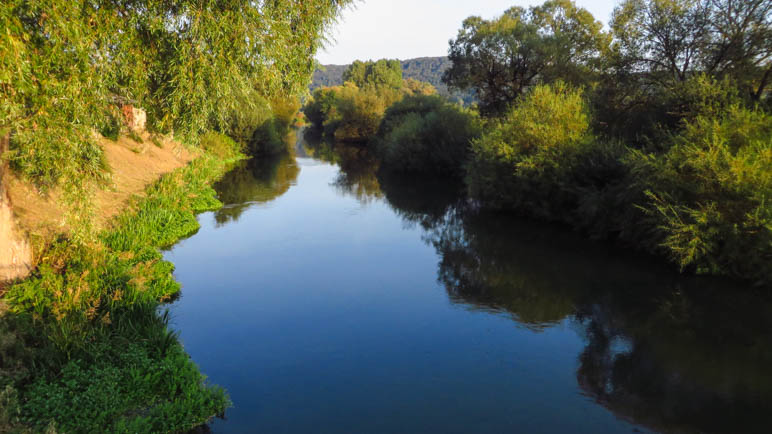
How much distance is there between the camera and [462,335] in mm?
11516

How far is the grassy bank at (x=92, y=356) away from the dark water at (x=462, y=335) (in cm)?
98

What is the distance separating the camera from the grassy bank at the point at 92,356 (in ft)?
22.1

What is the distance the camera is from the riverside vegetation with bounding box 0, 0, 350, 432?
277 inches

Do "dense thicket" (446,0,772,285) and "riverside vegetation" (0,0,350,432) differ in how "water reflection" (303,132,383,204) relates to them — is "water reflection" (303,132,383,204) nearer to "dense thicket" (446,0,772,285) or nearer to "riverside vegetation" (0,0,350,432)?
"dense thicket" (446,0,772,285)

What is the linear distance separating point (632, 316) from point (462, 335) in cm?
488

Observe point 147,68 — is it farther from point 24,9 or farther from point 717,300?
point 717,300

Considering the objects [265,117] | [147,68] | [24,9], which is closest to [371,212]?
[147,68]

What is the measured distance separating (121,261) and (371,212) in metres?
14.6

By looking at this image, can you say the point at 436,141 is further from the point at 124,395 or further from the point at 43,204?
the point at 124,395

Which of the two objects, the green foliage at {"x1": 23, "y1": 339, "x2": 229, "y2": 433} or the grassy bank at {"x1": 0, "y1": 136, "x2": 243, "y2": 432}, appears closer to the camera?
the green foliage at {"x1": 23, "y1": 339, "x2": 229, "y2": 433}

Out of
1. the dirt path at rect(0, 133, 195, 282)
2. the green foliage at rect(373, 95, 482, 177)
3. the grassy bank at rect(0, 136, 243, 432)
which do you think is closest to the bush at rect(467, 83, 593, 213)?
the green foliage at rect(373, 95, 482, 177)

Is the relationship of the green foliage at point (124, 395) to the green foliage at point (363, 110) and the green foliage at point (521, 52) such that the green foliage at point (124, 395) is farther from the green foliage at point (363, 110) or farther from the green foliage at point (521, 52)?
the green foliage at point (363, 110)

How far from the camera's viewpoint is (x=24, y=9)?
7.34 m

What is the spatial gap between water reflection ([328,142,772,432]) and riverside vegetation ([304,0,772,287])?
1.29 meters
